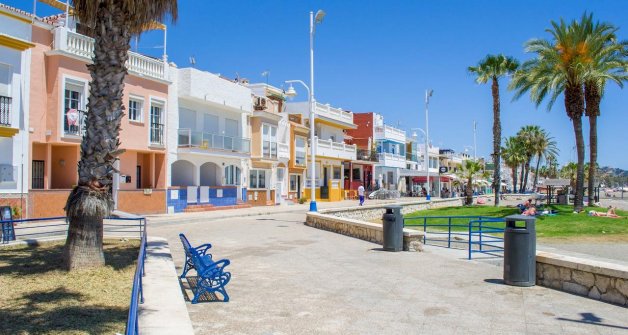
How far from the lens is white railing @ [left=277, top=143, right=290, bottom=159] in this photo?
4259 centimetres

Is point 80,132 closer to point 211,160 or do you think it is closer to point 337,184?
point 211,160

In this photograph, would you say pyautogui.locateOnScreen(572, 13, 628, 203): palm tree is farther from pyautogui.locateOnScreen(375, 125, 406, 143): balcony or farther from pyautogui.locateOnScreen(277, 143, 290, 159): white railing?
pyautogui.locateOnScreen(375, 125, 406, 143): balcony

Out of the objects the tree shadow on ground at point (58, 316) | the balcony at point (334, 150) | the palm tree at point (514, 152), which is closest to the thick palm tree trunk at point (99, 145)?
the tree shadow on ground at point (58, 316)

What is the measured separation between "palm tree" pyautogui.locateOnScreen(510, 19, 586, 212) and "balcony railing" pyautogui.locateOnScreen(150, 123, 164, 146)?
835 inches

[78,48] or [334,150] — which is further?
[334,150]

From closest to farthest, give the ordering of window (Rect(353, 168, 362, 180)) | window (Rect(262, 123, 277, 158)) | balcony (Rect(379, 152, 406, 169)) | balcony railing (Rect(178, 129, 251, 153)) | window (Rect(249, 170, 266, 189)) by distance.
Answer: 1. balcony railing (Rect(178, 129, 251, 153))
2. window (Rect(249, 170, 266, 189))
3. window (Rect(262, 123, 277, 158))
4. window (Rect(353, 168, 362, 180))
5. balcony (Rect(379, 152, 406, 169))

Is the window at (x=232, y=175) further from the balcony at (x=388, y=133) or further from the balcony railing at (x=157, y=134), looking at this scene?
the balcony at (x=388, y=133)

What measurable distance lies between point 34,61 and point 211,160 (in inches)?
533

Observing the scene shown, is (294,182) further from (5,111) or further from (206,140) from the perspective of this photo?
(5,111)

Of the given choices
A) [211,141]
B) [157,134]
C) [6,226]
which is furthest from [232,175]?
[6,226]

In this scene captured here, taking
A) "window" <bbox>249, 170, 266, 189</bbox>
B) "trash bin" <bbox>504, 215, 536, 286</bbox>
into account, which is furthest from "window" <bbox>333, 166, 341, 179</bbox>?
"trash bin" <bbox>504, 215, 536, 286</bbox>

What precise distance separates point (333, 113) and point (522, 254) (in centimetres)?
4358

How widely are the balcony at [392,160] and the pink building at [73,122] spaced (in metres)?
35.4

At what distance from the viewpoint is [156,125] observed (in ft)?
97.2
